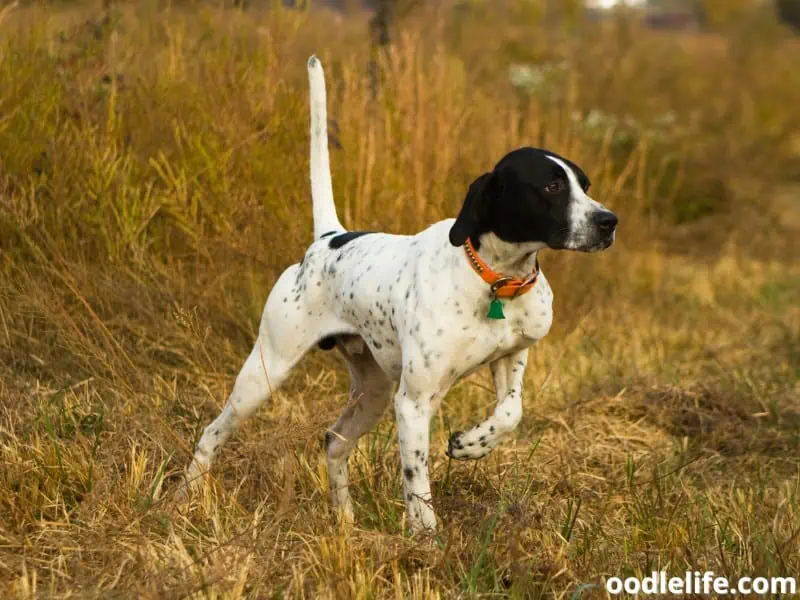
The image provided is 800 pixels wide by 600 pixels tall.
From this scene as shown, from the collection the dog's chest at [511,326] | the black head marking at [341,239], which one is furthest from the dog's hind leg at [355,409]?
the dog's chest at [511,326]

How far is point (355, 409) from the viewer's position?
13.8 ft

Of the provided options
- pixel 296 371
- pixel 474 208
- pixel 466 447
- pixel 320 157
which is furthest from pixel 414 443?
pixel 296 371

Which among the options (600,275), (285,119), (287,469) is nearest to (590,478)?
(287,469)

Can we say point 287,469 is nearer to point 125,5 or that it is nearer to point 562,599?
point 562,599

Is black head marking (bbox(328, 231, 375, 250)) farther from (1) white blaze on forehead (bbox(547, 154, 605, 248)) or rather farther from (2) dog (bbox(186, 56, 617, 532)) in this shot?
(1) white blaze on forehead (bbox(547, 154, 605, 248))

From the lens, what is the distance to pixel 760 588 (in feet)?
9.99

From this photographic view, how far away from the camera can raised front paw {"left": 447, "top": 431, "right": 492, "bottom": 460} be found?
359cm

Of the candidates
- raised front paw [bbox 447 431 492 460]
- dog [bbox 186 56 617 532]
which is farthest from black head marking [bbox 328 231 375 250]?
raised front paw [bbox 447 431 492 460]

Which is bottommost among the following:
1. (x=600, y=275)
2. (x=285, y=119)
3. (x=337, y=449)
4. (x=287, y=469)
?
(x=600, y=275)

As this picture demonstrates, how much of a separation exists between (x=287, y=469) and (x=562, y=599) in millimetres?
830

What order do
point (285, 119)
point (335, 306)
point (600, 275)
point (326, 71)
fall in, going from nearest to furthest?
1. point (335, 306)
2. point (285, 119)
3. point (326, 71)
4. point (600, 275)

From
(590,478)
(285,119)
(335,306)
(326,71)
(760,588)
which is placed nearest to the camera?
(760,588)

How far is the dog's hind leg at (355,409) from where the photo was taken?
4094 mm

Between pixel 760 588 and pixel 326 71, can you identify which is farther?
pixel 326 71
